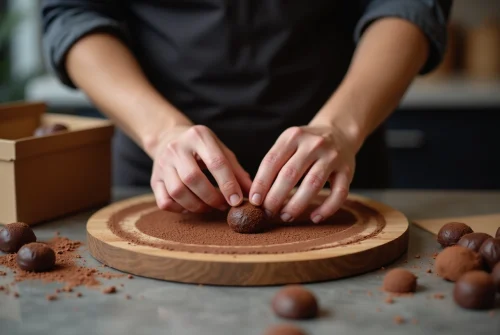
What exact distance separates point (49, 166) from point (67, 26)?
37 cm

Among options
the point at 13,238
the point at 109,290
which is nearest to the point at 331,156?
the point at 109,290

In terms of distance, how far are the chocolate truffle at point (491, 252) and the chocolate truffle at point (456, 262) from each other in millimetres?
11

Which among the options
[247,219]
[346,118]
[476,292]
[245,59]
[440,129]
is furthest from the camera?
[440,129]

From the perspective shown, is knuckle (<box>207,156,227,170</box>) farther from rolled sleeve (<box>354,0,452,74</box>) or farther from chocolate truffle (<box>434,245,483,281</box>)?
rolled sleeve (<box>354,0,452,74</box>)

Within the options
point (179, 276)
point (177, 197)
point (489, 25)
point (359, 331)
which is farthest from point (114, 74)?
point (489, 25)

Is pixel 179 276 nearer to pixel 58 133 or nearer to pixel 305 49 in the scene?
pixel 58 133

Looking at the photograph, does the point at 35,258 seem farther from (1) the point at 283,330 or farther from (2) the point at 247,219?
(1) the point at 283,330

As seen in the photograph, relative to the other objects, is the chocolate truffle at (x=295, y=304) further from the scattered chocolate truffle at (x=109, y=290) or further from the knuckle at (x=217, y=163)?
the knuckle at (x=217, y=163)

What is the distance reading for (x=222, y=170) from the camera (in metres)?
1.25

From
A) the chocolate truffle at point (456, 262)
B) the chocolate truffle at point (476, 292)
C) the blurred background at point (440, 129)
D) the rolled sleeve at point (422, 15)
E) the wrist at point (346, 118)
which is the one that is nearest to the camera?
the chocolate truffle at point (476, 292)

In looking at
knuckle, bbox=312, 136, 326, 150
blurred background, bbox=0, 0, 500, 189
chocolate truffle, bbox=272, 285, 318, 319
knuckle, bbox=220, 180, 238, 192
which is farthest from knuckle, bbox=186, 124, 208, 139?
blurred background, bbox=0, 0, 500, 189

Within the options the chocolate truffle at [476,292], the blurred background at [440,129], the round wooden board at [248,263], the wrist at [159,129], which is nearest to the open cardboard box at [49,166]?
the wrist at [159,129]

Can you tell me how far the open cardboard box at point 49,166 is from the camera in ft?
4.55

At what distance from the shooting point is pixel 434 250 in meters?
1.25
